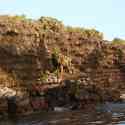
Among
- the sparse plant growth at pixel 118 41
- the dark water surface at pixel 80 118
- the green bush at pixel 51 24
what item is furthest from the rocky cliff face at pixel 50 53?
the dark water surface at pixel 80 118

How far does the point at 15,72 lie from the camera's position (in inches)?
1547

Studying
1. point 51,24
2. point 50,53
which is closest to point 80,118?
point 50,53

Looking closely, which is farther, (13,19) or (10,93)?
(13,19)

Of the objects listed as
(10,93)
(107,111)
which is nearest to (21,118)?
(10,93)

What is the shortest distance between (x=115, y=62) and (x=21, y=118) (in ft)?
63.8

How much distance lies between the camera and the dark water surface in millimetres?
23438

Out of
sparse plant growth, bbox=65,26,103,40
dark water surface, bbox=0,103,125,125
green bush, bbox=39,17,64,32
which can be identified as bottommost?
dark water surface, bbox=0,103,125,125

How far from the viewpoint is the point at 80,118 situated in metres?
25.5

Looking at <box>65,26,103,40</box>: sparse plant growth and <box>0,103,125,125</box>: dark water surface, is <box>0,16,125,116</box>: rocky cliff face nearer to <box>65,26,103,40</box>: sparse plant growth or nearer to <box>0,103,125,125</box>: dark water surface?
<box>65,26,103,40</box>: sparse plant growth

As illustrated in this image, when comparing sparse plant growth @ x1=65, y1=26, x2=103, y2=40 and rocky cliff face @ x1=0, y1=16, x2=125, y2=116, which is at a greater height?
sparse plant growth @ x1=65, y1=26, x2=103, y2=40

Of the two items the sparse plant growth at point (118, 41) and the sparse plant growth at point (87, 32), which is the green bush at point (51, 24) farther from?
the sparse plant growth at point (118, 41)

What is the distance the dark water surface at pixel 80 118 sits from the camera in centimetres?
2344

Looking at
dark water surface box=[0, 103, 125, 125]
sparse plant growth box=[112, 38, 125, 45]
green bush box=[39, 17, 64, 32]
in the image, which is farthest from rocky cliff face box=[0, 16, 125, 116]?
dark water surface box=[0, 103, 125, 125]

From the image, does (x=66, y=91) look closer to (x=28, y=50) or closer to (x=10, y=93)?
(x=10, y=93)
